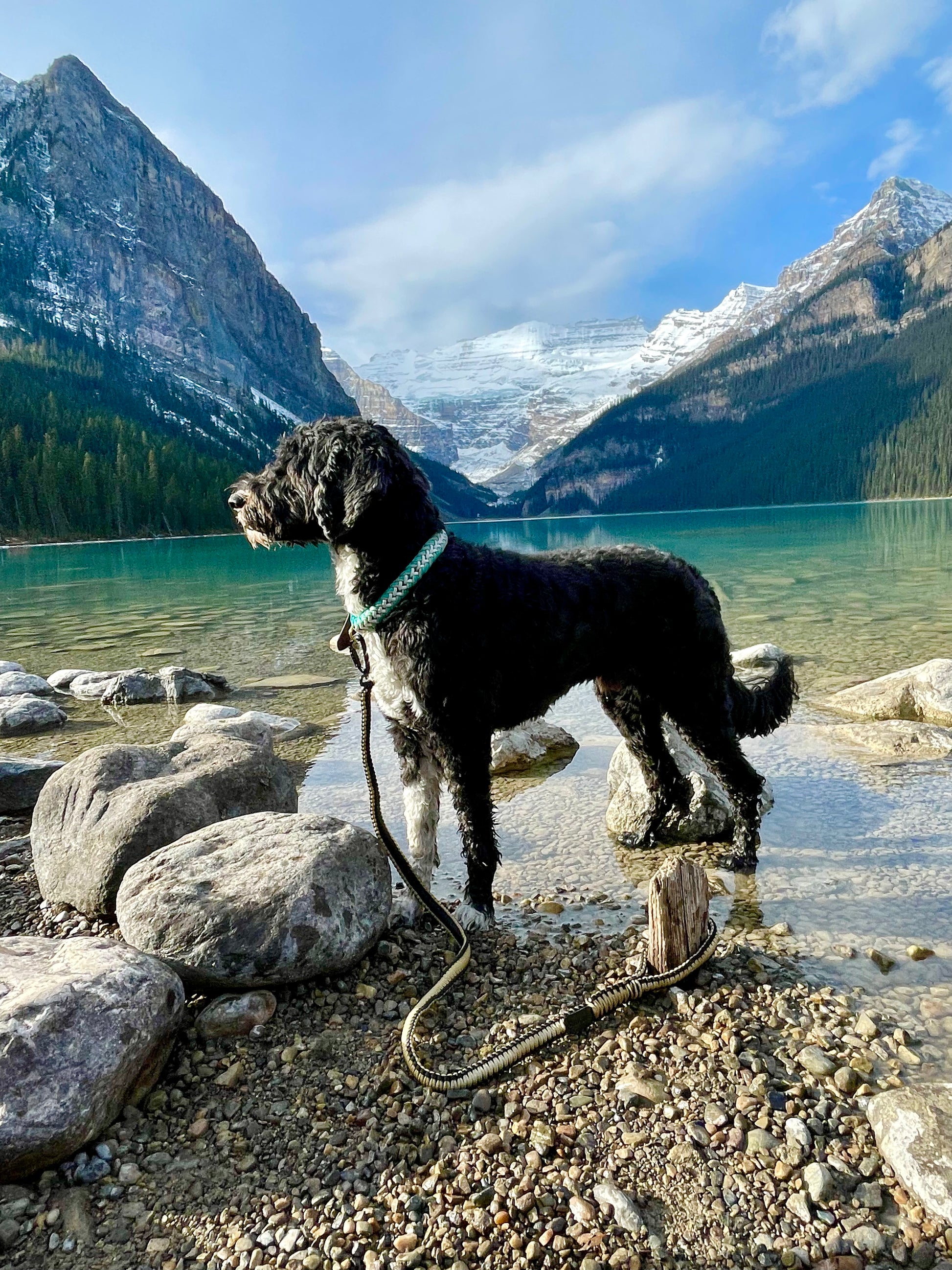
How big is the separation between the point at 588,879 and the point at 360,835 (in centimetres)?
207

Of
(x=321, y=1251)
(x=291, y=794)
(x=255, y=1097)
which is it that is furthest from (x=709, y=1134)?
(x=291, y=794)

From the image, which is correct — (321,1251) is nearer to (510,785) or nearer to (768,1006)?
(768,1006)

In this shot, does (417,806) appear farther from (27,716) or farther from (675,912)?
(27,716)

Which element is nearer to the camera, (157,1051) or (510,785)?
(157,1051)

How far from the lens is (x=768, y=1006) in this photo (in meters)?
3.84

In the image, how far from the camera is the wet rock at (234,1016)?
3.66m

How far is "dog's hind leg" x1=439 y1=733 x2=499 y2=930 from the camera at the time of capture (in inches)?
178

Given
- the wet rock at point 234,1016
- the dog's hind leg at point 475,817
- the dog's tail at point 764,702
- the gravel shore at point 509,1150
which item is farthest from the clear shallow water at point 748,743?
the wet rock at point 234,1016

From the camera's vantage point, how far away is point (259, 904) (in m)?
3.95

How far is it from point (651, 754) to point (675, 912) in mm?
2343

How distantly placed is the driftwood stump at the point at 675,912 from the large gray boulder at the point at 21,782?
625 cm

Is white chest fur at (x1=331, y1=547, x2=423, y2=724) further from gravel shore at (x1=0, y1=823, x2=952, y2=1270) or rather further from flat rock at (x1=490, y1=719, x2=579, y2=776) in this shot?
flat rock at (x1=490, y1=719, x2=579, y2=776)

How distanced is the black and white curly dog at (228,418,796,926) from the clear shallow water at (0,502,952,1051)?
0.88 meters

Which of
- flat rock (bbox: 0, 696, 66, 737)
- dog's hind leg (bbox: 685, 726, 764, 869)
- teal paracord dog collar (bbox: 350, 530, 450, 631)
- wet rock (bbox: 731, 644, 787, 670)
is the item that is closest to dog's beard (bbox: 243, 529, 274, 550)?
teal paracord dog collar (bbox: 350, 530, 450, 631)
